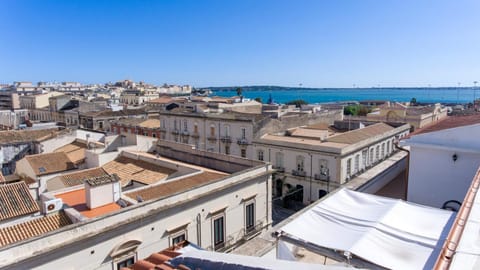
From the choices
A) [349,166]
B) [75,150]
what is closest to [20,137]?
[75,150]

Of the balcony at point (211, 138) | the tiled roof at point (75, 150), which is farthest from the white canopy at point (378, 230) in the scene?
the balcony at point (211, 138)

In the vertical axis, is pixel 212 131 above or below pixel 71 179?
above

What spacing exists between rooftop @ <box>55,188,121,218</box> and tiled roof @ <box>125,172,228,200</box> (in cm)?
128

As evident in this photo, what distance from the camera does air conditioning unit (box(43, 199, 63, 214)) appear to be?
12750 millimetres

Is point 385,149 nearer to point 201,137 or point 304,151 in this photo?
point 304,151

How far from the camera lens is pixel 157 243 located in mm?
13109

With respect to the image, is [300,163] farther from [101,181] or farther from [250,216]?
[101,181]

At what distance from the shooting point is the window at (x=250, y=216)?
1725 centimetres

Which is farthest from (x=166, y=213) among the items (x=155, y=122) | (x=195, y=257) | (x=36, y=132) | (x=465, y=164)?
(x=155, y=122)

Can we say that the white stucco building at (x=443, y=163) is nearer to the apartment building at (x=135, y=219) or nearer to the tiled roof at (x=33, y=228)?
the apartment building at (x=135, y=219)

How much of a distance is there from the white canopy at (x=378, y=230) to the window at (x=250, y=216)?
412 inches

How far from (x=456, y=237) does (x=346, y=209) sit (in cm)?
225

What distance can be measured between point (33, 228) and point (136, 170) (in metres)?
8.29

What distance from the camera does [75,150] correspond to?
88.0 ft
